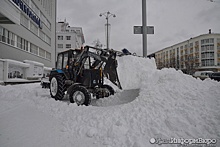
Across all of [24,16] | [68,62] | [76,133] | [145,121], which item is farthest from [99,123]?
[24,16]

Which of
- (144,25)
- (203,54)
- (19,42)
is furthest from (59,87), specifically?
(203,54)

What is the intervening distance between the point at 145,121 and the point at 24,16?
2434 centimetres

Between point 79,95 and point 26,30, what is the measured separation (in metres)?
21.1

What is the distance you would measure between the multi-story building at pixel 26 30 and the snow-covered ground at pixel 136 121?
10.9 m

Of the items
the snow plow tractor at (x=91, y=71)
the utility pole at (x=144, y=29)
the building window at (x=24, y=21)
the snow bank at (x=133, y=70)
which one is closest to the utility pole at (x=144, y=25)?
the utility pole at (x=144, y=29)

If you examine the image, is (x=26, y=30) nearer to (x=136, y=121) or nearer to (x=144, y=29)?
(x=144, y=29)

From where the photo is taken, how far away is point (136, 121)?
3521 millimetres

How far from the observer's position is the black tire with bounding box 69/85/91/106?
5.66 metres

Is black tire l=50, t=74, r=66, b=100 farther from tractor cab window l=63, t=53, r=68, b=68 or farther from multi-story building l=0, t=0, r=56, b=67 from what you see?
multi-story building l=0, t=0, r=56, b=67

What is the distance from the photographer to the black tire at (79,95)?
5.66m

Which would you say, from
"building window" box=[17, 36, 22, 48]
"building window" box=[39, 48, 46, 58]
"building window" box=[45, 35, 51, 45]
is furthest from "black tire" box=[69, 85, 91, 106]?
"building window" box=[45, 35, 51, 45]

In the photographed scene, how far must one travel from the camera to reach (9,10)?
1212 cm

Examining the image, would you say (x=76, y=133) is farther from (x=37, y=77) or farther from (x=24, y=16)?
(x=24, y=16)

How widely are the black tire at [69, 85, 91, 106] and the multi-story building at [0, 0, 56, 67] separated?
32.4 feet
